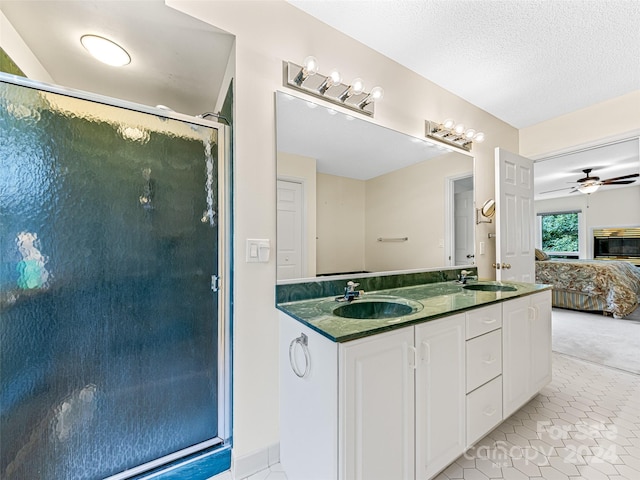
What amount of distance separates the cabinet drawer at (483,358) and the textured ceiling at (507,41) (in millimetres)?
1886

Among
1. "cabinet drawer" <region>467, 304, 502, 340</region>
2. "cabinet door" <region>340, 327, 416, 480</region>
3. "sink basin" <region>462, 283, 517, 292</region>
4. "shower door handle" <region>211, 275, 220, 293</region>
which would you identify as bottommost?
"cabinet door" <region>340, 327, 416, 480</region>

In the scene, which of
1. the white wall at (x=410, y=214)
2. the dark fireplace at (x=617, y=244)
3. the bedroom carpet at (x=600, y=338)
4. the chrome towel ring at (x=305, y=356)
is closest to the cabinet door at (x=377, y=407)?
the chrome towel ring at (x=305, y=356)

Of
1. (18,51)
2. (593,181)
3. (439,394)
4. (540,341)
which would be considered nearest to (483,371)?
(439,394)

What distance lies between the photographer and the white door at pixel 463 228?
2.27 meters

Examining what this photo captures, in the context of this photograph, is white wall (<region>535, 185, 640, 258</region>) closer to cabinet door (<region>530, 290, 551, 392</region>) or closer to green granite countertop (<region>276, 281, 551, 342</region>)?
cabinet door (<region>530, 290, 551, 392</region>)

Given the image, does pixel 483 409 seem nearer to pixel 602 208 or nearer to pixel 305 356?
pixel 305 356

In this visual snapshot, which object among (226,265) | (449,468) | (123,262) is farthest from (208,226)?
(449,468)

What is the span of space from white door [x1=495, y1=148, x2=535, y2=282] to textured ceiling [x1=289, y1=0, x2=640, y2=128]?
0.62 metres

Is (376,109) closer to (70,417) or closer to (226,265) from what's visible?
(226,265)

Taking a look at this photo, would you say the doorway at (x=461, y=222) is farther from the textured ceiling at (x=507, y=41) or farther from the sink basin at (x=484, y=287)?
the textured ceiling at (x=507, y=41)

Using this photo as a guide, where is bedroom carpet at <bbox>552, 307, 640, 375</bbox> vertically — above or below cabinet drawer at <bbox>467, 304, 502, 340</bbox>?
below

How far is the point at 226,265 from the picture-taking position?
1450 millimetres

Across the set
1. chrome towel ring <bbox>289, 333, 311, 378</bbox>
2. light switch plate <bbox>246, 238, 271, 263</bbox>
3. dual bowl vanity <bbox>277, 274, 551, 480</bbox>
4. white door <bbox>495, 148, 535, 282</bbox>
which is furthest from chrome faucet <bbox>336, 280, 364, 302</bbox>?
white door <bbox>495, 148, 535, 282</bbox>

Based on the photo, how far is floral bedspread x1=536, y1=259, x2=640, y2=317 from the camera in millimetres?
3738
